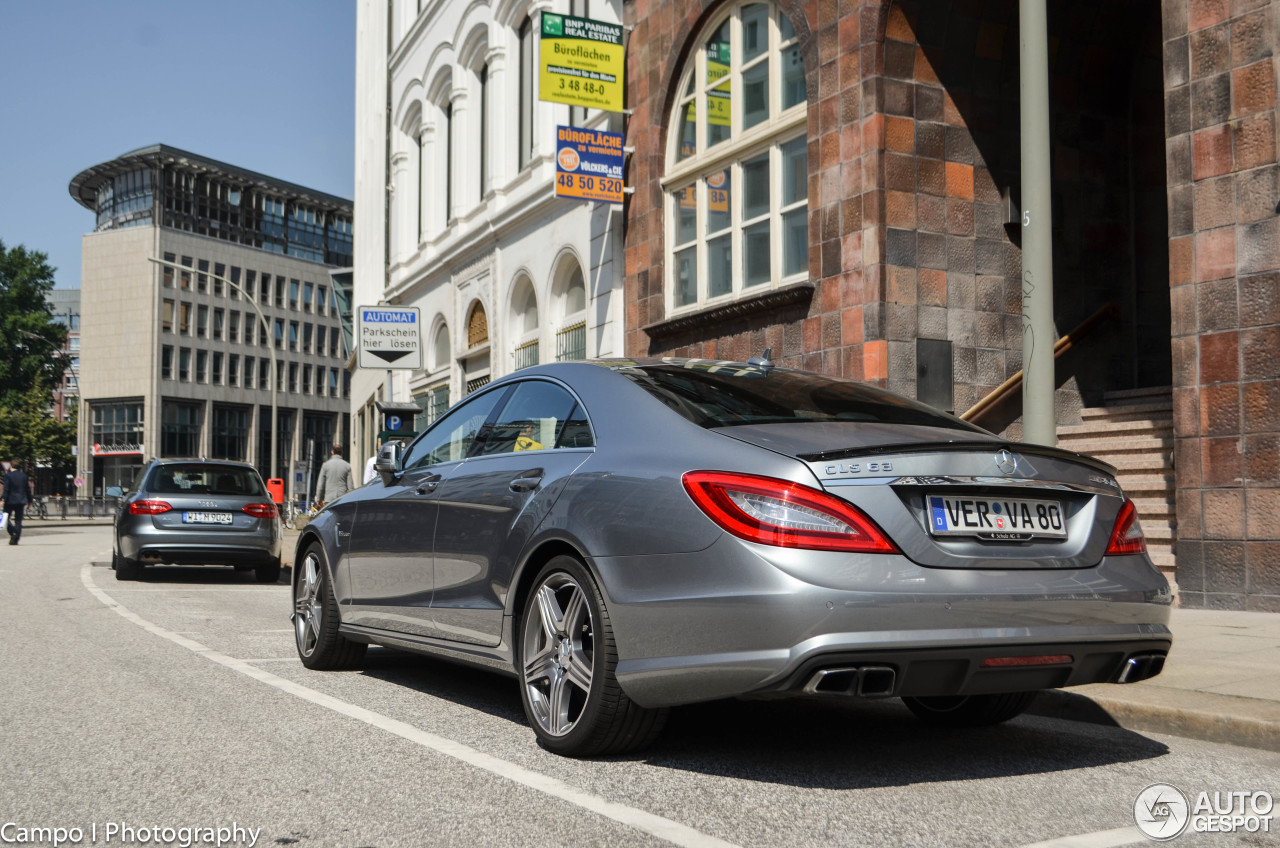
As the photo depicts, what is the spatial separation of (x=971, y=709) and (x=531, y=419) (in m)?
2.14

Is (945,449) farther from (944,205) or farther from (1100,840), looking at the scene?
(944,205)

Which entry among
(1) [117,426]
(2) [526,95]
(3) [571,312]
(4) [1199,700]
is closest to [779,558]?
(4) [1199,700]

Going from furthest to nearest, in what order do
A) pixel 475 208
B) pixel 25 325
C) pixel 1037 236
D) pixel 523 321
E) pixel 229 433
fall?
1. pixel 229 433
2. pixel 25 325
3. pixel 475 208
4. pixel 523 321
5. pixel 1037 236

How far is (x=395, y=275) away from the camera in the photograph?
110ft

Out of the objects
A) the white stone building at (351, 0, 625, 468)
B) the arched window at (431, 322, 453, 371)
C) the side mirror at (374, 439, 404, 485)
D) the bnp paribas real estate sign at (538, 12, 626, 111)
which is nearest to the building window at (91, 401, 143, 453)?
the white stone building at (351, 0, 625, 468)

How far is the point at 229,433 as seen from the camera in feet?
330

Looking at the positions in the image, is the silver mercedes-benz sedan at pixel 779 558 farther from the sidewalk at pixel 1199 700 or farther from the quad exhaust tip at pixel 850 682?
the sidewalk at pixel 1199 700

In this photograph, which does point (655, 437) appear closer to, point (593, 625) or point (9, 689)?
point (593, 625)

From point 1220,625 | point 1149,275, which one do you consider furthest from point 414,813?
point 1149,275

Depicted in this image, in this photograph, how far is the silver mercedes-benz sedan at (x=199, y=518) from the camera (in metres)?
15.0

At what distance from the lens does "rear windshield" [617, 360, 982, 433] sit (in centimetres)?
465

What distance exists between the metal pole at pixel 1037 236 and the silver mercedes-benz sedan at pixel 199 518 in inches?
410

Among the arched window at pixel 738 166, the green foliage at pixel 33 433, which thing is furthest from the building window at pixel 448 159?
the green foliage at pixel 33 433

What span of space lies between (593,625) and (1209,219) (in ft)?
23.4
